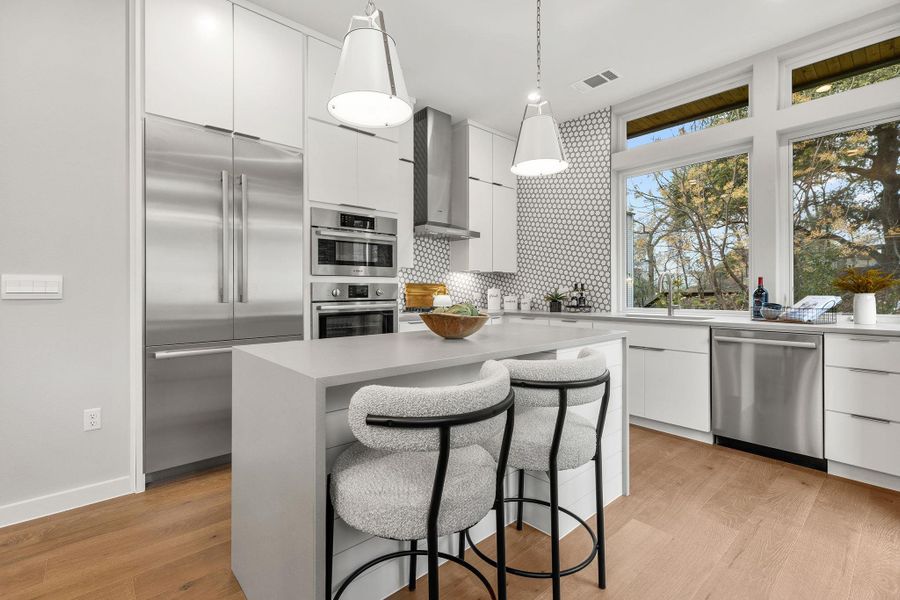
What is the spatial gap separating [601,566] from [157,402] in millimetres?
2377

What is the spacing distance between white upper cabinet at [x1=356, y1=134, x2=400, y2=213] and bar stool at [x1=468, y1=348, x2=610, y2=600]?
2259 mm

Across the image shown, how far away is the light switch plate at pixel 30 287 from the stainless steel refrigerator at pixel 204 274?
1.25ft

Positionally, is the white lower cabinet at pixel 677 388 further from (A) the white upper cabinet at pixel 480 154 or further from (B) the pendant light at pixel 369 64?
(B) the pendant light at pixel 369 64

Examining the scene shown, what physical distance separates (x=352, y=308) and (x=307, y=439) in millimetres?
2112

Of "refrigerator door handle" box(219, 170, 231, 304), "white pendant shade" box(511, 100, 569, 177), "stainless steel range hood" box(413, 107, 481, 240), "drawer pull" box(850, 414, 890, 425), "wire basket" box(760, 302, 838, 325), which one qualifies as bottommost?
"drawer pull" box(850, 414, 890, 425)

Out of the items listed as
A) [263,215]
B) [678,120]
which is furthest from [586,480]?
[678,120]

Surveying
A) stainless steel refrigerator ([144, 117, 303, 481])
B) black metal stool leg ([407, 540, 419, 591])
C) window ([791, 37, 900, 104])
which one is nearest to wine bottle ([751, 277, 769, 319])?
window ([791, 37, 900, 104])

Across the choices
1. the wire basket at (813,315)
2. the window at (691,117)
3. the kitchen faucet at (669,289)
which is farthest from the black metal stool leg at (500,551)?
the window at (691,117)

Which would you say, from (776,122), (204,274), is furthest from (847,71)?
(204,274)

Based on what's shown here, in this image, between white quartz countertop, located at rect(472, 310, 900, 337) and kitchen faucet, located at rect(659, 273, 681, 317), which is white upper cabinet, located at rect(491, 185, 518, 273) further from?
kitchen faucet, located at rect(659, 273, 681, 317)

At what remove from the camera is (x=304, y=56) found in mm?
2916

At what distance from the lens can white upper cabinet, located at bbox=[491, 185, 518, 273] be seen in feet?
15.6

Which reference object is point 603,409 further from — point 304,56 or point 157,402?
point 304,56

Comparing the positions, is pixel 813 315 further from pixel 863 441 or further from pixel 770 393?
pixel 863 441
